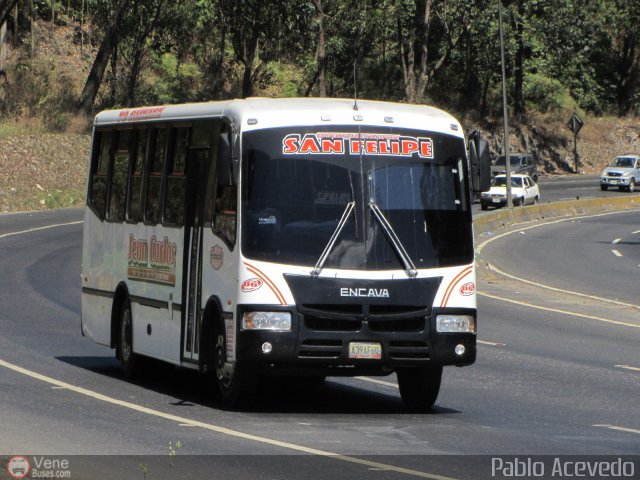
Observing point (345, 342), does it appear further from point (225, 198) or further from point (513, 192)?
point (513, 192)

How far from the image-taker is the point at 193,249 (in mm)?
13523

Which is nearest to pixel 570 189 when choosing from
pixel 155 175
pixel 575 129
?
pixel 575 129

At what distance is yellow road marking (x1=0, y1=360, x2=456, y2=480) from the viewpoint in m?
9.41

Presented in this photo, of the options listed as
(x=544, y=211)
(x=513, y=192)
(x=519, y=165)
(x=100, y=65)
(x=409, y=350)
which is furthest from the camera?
(x=519, y=165)

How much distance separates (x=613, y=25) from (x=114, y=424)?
3439 inches

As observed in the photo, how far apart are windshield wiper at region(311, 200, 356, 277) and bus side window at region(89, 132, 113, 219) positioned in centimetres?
471

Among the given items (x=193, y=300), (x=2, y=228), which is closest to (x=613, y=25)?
(x=2, y=228)

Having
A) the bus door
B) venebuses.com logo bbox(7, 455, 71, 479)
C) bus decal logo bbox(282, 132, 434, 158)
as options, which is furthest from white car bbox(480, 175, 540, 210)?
venebuses.com logo bbox(7, 455, 71, 479)

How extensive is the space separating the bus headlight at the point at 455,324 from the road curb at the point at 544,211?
32.7 meters

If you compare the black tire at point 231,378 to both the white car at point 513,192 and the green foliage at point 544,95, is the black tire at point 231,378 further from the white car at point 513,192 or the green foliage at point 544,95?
the green foliage at point 544,95

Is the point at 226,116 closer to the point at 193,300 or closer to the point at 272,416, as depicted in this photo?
the point at 193,300

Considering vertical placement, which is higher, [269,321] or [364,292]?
[364,292]

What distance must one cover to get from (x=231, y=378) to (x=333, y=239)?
1.64 meters

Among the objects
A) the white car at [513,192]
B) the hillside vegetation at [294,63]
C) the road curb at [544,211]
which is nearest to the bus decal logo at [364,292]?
the road curb at [544,211]
